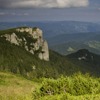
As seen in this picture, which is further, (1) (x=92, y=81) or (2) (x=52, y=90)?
(1) (x=92, y=81)

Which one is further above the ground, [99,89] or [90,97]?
[90,97]

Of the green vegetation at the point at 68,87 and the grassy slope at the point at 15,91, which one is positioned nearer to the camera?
the grassy slope at the point at 15,91

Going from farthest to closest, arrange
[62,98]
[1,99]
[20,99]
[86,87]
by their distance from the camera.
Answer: [86,87] → [1,99] → [20,99] → [62,98]

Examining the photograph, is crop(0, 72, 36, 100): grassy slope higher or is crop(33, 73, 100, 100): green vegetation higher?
crop(33, 73, 100, 100): green vegetation

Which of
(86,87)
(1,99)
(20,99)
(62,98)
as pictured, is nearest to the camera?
(62,98)

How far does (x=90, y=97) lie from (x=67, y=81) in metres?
5.30

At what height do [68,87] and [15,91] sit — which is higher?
[68,87]

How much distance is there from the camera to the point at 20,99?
20.8 m

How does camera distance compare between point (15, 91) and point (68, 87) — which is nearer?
point (68, 87)

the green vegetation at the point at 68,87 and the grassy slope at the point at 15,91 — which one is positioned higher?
the green vegetation at the point at 68,87

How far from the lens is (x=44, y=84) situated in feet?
78.2

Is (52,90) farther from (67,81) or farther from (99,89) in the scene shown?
(99,89)

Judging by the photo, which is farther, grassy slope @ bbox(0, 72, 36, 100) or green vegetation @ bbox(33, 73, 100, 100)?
green vegetation @ bbox(33, 73, 100, 100)

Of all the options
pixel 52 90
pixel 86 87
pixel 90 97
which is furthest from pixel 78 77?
pixel 90 97
